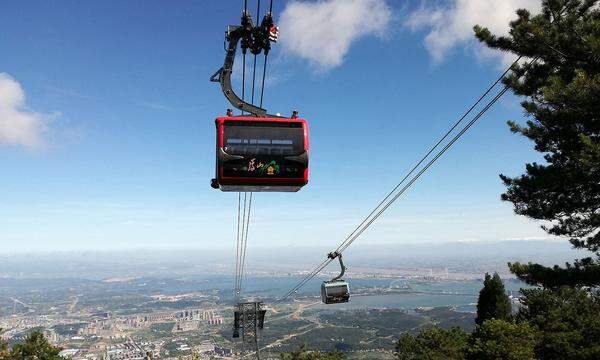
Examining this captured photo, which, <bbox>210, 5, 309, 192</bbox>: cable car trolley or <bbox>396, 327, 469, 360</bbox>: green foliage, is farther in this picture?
<bbox>396, 327, 469, 360</bbox>: green foliage

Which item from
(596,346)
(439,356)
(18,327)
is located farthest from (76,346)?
(596,346)

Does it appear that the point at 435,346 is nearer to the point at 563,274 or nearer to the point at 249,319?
the point at 249,319

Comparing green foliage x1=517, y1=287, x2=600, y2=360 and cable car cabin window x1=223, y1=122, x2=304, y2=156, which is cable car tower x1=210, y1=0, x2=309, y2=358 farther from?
green foliage x1=517, y1=287, x2=600, y2=360

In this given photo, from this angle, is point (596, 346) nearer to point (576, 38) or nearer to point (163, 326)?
point (576, 38)

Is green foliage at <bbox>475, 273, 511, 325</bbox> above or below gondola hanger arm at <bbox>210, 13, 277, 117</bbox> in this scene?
below

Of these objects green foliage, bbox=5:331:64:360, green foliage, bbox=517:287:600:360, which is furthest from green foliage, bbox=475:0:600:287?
green foliage, bbox=5:331:64:360

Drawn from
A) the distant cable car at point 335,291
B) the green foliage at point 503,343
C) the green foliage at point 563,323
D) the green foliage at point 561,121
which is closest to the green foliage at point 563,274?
the green foliage at point 561,121
